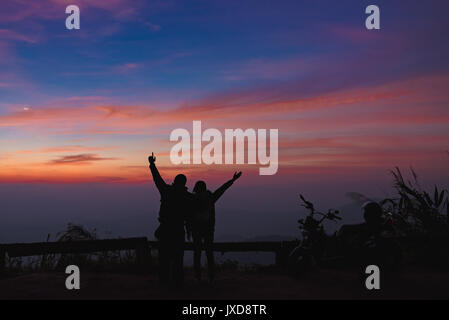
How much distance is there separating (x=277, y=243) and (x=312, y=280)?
2054 mm

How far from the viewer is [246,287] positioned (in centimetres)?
896

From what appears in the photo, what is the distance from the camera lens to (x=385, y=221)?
9.33 meters

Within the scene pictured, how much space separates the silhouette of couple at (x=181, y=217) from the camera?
846 cm

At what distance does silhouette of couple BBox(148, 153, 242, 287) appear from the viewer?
8.46 m

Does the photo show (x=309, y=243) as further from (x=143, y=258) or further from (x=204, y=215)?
(x=143, y=258)

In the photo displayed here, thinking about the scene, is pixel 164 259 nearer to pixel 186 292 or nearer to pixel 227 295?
pixel 186 292

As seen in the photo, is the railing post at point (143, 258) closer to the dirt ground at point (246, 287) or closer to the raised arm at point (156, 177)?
the dirt ground at point (246, 287)

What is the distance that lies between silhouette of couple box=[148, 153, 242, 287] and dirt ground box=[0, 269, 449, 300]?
0.67 meters

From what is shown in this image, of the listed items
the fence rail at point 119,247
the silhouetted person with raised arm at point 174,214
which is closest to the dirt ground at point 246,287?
the silhouetted person with raised arm at point 174,214

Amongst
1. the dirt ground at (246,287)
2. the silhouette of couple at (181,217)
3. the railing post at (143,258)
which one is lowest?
the dirt ground at (246,287)

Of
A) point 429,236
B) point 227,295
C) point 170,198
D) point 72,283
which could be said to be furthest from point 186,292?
point 429,236

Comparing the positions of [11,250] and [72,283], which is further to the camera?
[11,250]

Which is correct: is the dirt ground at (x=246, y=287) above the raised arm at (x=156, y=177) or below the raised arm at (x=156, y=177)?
below

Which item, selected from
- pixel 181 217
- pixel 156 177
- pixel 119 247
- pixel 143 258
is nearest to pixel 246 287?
pixel 181 217
